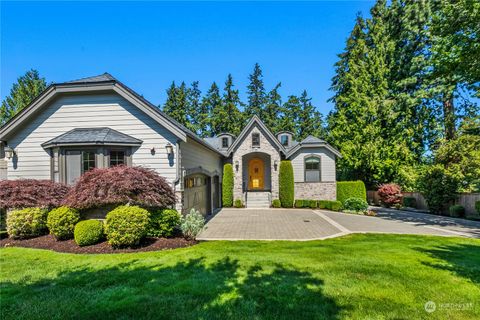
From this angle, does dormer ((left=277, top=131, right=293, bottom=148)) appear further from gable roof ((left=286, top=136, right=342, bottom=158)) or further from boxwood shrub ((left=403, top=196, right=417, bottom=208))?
boxwood shrub ((left=403, top=196, right=417, bottom=208))

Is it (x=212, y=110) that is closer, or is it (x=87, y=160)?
(x=87, y=160)

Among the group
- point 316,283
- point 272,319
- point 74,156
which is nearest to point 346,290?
point 316,283

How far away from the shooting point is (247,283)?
15.7 feet

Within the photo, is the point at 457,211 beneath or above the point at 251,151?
beneath

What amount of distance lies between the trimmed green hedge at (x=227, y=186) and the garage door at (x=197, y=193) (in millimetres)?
4103

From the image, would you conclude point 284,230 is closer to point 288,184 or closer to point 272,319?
point 272,319

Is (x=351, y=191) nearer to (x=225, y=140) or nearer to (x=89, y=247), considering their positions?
(x=225, y=140)

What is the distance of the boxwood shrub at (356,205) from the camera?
1681cm

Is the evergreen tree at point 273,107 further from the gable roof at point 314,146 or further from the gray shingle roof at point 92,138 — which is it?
the gray shingle roof at point 92,138

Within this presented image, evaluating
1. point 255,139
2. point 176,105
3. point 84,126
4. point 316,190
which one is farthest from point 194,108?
point 84,126

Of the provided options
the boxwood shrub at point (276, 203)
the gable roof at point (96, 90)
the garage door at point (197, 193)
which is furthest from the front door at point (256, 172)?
the gable roof at point (96, 90)

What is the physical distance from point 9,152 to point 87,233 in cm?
614

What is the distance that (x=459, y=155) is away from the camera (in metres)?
15.1

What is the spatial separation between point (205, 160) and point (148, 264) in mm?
8860
